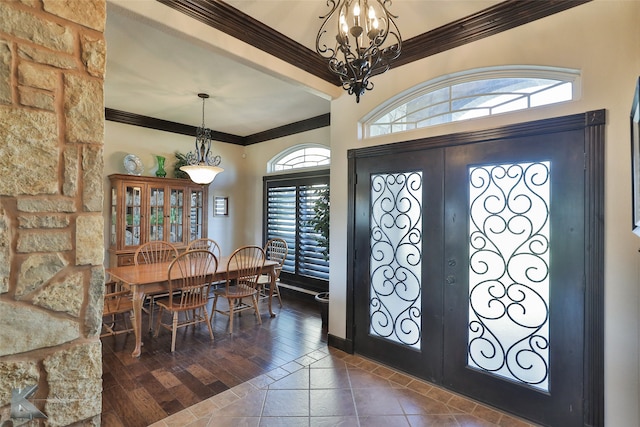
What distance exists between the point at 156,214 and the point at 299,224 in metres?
2.24

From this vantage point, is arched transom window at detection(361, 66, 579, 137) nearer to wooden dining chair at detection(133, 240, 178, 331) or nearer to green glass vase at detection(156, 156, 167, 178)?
wooden dining chair at detection(133, 240, 178, 331)

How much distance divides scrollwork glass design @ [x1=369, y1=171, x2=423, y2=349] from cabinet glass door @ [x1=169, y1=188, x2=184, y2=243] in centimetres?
352

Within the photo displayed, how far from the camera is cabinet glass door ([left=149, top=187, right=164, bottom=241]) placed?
4.98 meters

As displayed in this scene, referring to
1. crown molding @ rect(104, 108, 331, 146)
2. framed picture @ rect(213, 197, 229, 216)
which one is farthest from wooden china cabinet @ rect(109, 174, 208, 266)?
crown molding @ rect(104, 108, 331, 146)

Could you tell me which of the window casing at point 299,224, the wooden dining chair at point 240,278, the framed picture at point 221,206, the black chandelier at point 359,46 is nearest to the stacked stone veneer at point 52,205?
the black chandelier at point 359,46

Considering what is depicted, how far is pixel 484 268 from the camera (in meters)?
2.50

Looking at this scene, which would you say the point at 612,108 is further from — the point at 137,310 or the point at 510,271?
the point at 137,310

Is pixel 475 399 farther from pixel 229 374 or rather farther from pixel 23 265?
pixel 23 265

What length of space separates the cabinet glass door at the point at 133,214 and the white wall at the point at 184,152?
12.2 inches

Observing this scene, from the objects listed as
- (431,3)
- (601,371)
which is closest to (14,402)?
(601,371)

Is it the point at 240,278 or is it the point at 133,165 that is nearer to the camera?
the point at 240,278

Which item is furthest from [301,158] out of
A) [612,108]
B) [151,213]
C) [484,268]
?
[612,108]

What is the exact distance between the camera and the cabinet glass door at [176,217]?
17.2 feet

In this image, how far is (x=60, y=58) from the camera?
123cm
